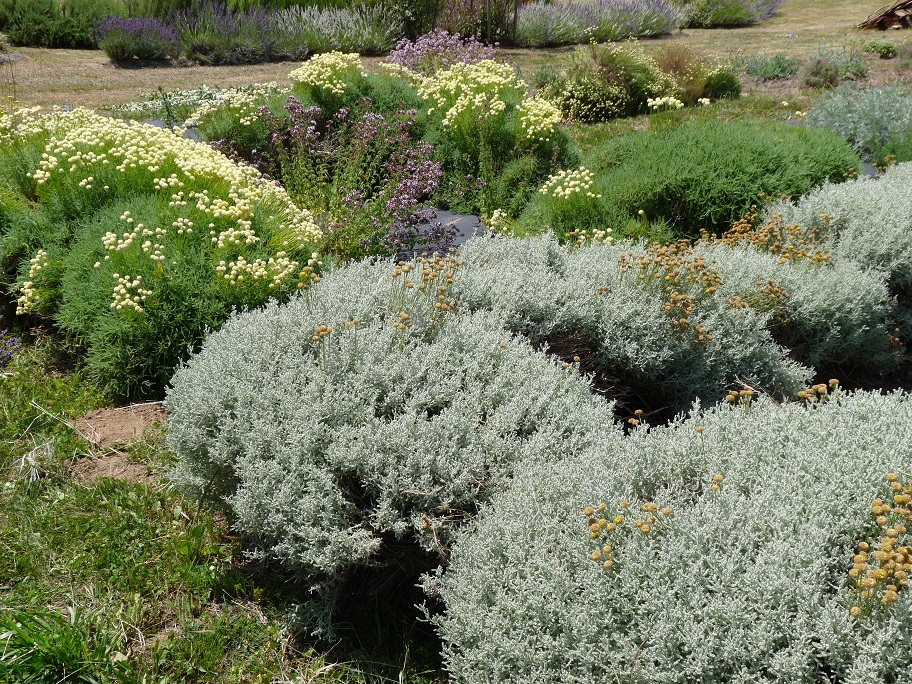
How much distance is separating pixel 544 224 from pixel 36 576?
435cm

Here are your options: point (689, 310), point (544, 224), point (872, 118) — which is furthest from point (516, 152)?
point (872, 118)

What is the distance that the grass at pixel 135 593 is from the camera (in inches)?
104

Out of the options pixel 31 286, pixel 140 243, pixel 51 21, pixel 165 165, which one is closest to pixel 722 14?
pixel 51 21

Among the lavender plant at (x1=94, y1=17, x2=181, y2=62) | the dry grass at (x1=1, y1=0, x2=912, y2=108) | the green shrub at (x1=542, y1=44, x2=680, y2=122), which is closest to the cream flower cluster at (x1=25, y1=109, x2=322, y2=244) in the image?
the dry grass at (x1=1, y1=0, x2=912, y2=108)

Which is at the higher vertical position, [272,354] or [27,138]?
[27,138]

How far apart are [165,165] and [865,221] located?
5.16 metres

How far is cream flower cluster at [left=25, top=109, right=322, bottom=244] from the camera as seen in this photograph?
16.0ft

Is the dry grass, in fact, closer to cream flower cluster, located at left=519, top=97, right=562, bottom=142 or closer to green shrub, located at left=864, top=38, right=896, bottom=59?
green shrub, located at left=864, top=38, right=896, bottom=59

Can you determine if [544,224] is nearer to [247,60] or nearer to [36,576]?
[36,576]

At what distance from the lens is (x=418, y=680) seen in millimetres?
2684

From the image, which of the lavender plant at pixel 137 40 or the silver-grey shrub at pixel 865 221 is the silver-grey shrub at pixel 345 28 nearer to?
the lavender plant at pixel 137 40

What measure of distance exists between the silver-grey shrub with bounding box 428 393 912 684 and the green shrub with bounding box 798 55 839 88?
34.6ft

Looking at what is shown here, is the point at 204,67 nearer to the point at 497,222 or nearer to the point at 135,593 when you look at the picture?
the point at 497,222

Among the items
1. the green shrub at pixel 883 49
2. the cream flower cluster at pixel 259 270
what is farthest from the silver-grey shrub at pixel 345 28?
the cream flower cluster at pixel 259 270
